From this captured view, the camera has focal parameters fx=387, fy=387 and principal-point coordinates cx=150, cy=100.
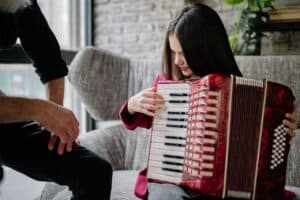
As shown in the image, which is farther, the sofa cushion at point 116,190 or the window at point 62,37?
the window at point 62,37

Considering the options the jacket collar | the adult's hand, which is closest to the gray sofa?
the adult's hand

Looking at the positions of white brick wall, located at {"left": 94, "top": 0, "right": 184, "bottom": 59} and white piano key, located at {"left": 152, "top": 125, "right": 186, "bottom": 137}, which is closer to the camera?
white piano key, located at {"left": 152, "top": 125, "right": 186, "bottom": 137}

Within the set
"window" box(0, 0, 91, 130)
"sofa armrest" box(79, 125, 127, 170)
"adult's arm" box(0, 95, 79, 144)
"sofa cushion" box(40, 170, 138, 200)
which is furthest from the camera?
"window" box(0, 0, 91, 130)

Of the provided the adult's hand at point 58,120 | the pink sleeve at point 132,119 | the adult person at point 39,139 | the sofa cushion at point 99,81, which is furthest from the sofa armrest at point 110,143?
the adult's hand at point 58,120

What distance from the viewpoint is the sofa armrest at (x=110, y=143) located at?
1941 millimetres

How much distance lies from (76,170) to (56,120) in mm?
175

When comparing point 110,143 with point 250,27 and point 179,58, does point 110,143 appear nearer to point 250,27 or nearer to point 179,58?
point 179,58

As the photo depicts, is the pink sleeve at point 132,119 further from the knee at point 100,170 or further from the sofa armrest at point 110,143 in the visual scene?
the sofa armrest at point 110,143

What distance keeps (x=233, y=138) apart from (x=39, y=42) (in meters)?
0.68

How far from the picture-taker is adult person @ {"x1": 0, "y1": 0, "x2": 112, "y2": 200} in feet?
3.31

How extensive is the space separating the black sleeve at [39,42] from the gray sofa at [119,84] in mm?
688

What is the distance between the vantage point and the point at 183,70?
1430mm

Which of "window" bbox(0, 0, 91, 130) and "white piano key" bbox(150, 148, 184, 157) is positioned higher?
"window" bbox(0, 0, 91, 130)

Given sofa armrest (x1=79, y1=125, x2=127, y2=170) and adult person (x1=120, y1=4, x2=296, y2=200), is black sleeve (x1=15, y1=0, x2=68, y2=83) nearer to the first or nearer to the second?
adult person (x1=120, y1=4, x2=296, y2=200)
